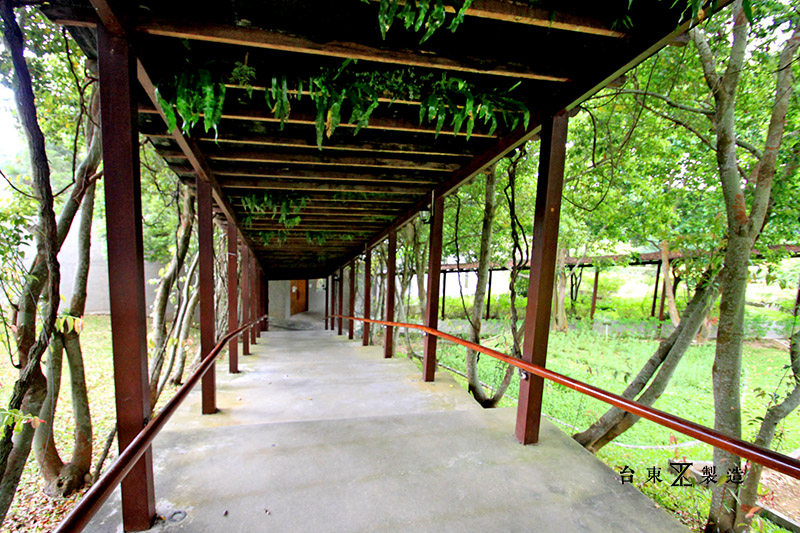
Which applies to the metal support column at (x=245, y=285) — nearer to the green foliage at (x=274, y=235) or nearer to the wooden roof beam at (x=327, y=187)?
the green foliage at (x=274, y=235)

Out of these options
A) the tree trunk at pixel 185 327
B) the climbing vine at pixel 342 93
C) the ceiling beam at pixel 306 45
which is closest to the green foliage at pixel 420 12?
the ceiling beam at pixel 306 45

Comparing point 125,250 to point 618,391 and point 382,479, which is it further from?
point 618,391

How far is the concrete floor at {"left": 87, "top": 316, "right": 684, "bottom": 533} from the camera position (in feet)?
5.07

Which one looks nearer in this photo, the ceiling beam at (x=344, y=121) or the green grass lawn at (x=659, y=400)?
the ceiling beam at (x=344, y=121)

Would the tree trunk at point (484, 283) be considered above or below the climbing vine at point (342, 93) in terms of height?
below

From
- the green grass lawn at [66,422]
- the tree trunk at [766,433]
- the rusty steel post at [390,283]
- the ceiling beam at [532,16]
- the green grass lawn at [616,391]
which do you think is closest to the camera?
the ceiling beam at [532,16]

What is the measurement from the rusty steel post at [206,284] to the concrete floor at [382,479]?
0.22 meters

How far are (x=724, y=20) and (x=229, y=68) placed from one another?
4.14 meters

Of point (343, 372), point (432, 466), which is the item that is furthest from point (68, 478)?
point (432, 466)

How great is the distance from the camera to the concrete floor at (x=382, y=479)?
5.07 ft

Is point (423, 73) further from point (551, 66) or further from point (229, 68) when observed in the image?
point (229, 68)

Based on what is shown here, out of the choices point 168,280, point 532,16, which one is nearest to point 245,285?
point 168,280

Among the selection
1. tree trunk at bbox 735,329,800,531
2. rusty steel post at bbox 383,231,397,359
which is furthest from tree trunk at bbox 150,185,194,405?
tree trunk at bbox 735,329,800,531

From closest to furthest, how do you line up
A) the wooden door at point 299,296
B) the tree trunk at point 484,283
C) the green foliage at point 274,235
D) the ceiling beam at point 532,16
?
the ceiling beam at point 532,16 → the tree trunk at point 484,283 → the green foliage at point 274,235 → the wooden door at point 299,296
